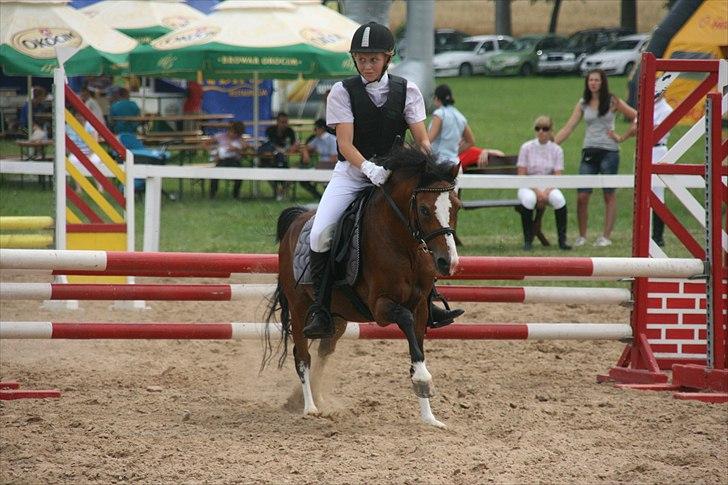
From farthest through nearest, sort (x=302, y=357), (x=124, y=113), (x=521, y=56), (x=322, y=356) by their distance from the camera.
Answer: (x=521, y=56) < (x=124, y=113) < (x=322, y=356) < (x=302, y=357)

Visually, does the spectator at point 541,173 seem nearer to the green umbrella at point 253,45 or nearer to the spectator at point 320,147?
the green umbrella at point 253,45

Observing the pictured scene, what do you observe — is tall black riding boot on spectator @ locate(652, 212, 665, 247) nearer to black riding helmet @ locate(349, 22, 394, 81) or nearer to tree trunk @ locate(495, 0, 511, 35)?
black riding helmet @ locate(349, 22, 394, 81)

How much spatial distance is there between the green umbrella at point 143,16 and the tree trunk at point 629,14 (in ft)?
95.5

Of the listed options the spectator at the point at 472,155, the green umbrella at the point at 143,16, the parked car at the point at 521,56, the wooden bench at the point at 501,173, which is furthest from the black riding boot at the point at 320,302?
the parked car at the point at 521,56

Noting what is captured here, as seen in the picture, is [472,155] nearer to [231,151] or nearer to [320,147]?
[320,147]

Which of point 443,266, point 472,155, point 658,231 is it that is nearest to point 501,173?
point 472,155

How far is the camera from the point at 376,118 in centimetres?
661

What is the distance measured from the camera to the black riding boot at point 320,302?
21.7 feet

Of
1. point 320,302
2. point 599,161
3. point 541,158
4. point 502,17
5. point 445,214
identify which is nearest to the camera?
point 445,214

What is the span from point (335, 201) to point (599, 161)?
8034 millimetres

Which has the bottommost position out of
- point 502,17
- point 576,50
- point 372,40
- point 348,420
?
point 348,420

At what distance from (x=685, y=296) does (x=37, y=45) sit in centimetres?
1207

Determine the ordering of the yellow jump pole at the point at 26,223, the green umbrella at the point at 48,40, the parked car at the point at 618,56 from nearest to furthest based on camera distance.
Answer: the yellow jump pole at the point at 26,223 → the green umbrella at the point at 48,40 → the parked car at the point at 618,56

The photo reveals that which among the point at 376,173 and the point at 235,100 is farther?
the point at 235,100
